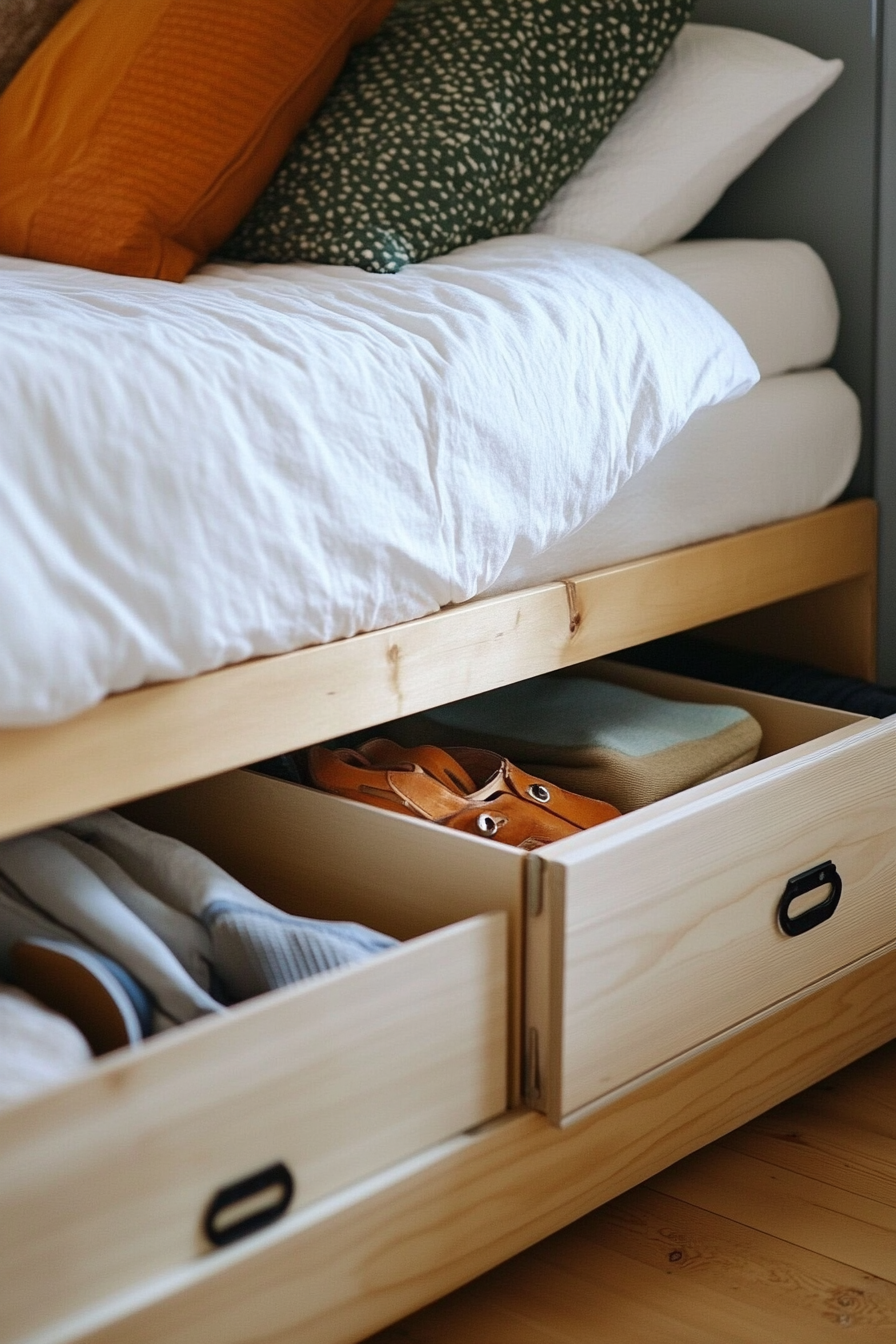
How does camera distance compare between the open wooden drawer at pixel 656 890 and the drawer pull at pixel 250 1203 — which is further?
the open wooden drawer at pixel 656 890

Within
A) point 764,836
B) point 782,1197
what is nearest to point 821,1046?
point 782,1197

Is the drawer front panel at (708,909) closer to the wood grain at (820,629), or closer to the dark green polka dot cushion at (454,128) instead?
the wood grain at (820,629)

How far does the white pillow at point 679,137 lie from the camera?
142cm

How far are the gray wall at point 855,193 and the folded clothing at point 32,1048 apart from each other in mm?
1072

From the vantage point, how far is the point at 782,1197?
44.4 inches

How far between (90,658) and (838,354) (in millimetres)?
1056

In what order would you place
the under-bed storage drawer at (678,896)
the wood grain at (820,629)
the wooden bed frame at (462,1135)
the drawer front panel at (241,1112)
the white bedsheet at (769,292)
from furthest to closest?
the wood grain at (820,629) → the white bedsheet at (769,292) → the under-bed storage drawer at (678,896) → the wooden bed frame at (462,1135) → the drawer front panel at (241,1112)

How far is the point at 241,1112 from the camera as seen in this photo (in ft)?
2.60

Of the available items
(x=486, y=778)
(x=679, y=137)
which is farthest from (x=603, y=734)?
(x=679, y=137)

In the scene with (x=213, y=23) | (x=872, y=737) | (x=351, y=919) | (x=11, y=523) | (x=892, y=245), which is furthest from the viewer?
(x=892, y=245)

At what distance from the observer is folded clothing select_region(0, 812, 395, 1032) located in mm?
873

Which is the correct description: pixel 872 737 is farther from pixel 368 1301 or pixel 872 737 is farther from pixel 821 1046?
pixel 368 1301

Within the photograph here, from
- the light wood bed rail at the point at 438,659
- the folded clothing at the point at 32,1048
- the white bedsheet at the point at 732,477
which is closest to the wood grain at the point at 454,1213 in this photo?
the folded clothing at the point at 32,1048

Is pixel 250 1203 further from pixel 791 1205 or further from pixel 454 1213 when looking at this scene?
pixel 791 1205
